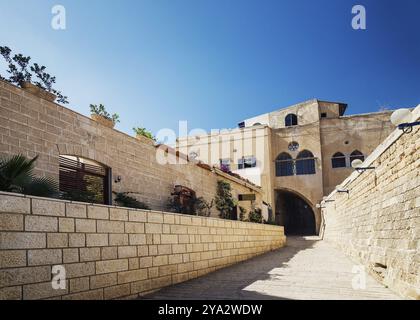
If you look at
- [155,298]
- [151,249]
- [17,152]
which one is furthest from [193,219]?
[17,152]

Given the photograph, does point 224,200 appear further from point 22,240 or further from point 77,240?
point 22,240

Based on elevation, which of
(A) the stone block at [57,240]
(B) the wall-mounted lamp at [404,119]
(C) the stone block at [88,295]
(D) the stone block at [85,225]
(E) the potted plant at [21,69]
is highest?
(E) the potted plant at [21,69]

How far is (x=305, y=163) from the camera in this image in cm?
2705

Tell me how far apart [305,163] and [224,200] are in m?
14.3

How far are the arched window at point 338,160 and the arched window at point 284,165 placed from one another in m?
3.10

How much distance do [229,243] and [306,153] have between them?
61.6 feet

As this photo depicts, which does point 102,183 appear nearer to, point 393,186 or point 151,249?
point 151,249

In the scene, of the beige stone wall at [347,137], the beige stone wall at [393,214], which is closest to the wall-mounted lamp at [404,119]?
the beige stone wall at [393,214]

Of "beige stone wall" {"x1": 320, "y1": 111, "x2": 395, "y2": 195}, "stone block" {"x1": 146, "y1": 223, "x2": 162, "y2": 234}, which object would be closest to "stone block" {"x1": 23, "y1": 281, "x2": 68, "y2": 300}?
"stone block" {"x1": 146, "y1": 223, "x2": 162, "y2": 234}

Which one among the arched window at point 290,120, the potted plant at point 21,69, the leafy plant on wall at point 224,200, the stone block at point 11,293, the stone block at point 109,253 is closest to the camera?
the stone block at point 11,293

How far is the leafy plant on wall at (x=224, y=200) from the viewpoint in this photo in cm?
1434

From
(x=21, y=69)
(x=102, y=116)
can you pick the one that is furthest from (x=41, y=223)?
(x=21, y=69)

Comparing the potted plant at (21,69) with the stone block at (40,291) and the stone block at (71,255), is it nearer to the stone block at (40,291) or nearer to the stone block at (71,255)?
the stone block at (71,255)
